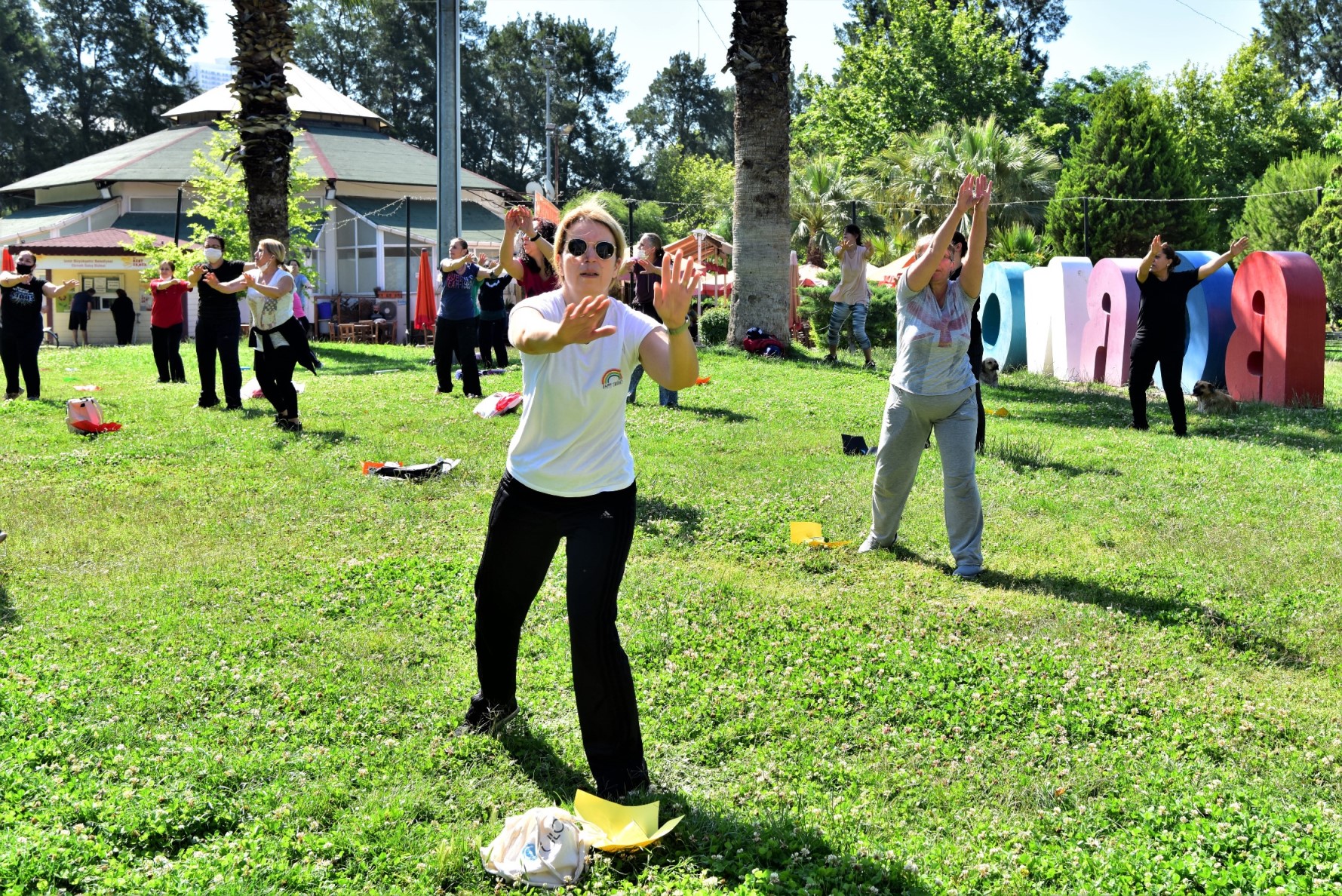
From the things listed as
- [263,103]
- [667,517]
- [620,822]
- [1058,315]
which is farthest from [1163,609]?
[263,103]

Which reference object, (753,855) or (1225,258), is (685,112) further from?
(753,855)

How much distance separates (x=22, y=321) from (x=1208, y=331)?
47.5 ft

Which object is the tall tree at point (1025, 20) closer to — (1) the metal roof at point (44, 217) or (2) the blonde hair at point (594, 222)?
(1) the metal roof at point (44, 217)

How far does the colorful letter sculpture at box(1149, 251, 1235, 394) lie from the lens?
1497cm

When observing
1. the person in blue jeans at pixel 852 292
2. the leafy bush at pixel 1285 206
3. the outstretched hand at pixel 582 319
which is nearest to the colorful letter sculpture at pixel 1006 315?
the person in blue jeans at pixel 852 292

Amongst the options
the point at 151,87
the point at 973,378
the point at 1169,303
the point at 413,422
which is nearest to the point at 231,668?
the point at 973,378

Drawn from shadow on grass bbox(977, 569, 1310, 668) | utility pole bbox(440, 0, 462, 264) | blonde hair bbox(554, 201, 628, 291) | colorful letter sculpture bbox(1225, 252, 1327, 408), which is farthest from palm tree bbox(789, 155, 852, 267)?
blonde hair bbox(554, 201, 628, 291)

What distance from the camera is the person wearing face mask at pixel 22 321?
13055 mm

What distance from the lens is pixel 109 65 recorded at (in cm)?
5988

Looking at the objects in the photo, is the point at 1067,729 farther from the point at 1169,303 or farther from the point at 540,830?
the point at 1169,303

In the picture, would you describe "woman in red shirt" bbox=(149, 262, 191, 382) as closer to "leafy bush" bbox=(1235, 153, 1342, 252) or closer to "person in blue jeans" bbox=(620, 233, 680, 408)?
"person in blue jeans" bbox=(620, 233, 680, 408)

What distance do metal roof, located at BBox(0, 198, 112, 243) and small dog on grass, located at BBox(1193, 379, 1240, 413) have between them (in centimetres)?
3904

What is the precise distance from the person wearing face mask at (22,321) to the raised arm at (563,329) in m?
11.2

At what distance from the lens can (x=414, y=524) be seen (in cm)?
807
